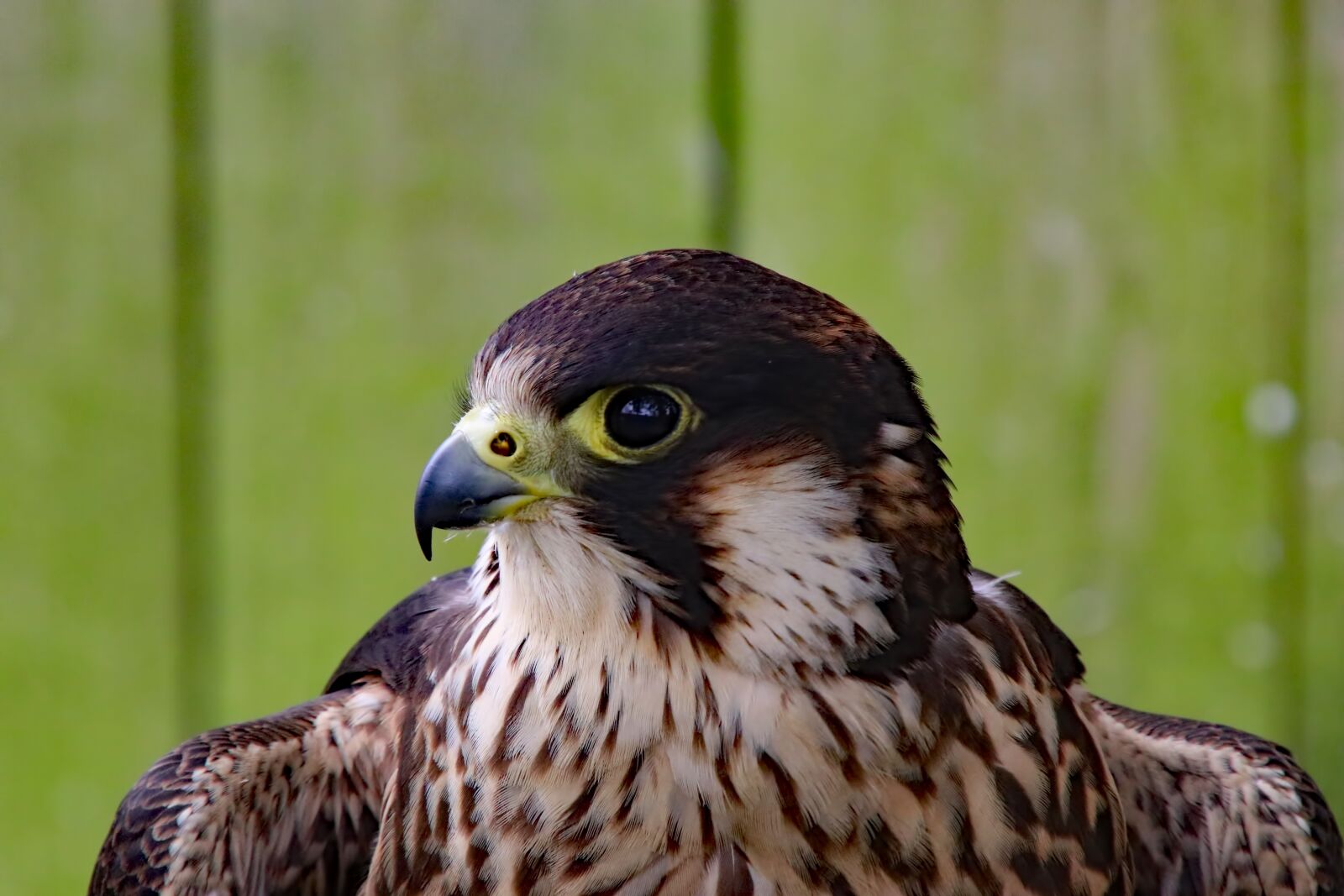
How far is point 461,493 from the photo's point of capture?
1.26 metres

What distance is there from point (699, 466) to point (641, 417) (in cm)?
7

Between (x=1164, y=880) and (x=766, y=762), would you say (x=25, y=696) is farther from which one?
(x=1164, y=880)

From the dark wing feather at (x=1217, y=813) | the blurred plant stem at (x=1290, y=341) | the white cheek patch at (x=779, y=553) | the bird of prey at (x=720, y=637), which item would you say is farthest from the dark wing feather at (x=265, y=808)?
the blurred plant stem at (x=1290, y=341)

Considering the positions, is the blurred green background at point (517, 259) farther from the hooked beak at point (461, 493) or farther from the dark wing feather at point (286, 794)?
the hooked beak at point (461, 493)

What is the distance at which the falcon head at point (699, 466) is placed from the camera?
4.13 ft

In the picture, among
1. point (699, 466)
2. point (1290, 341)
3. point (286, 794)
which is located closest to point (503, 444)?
point (699, 466)

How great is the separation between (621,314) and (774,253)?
989 mm

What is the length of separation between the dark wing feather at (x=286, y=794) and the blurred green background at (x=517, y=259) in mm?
589

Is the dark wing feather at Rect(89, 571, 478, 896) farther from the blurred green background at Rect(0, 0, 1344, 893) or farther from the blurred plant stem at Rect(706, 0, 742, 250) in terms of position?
the blurred plant stem at Rect(706, 0, 742, 250)

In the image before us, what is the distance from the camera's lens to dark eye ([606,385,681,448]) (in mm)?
1266

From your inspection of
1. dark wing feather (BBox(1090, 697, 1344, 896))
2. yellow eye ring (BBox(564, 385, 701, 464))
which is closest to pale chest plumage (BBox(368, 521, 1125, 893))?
yellow eye ring (BBox(564, 385, 701, 464))

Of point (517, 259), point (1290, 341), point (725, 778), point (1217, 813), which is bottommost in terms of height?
point (1217, 813)

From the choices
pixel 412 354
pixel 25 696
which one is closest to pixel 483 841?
pixel 412 354

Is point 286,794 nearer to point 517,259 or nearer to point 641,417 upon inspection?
point 641,417
